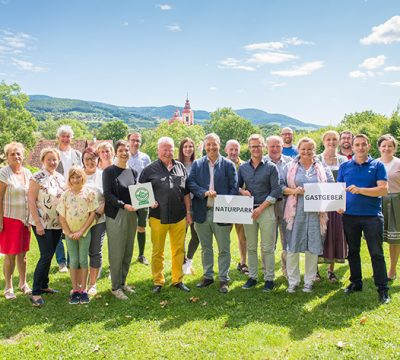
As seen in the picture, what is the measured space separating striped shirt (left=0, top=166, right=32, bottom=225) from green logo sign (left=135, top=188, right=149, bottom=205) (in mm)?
1867

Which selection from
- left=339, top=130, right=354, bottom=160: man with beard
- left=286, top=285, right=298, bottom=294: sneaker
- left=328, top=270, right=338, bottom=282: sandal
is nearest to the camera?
left=286, top=285, right=298, bottom=294: sneaker

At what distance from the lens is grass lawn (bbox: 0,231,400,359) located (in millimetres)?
4422

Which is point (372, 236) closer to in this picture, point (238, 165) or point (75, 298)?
point (238, 165)

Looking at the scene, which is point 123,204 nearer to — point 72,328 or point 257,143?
point 72,328

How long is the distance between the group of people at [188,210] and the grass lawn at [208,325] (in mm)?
287

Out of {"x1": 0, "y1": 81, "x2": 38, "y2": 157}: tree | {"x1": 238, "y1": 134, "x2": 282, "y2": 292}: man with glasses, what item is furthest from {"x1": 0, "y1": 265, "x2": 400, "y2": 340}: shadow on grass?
{"x1": 0, "y1": 81, "x2": 38, "y2": 157}: tree

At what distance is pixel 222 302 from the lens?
5875 mm

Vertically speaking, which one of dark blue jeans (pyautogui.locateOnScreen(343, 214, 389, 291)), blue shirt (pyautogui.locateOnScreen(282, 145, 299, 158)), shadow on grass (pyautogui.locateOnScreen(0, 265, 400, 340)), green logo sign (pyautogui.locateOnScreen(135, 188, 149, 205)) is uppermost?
blue shirt (pyautogui.locateOnScreen(282, 145, 299, 158))

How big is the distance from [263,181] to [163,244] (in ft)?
6.73

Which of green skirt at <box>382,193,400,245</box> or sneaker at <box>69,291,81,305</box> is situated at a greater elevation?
green skirt at <box>382,193,400,245</box>

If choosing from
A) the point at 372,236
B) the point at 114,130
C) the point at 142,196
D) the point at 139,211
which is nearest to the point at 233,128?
the point at 114,130

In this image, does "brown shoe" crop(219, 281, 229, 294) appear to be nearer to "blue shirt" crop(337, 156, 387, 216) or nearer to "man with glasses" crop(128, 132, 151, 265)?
"man with glasses" crop(128, 132, 151, 265)

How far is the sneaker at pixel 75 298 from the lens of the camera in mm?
5820

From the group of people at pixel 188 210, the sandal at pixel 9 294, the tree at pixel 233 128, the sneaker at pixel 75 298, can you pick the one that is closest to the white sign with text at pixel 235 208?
the group of people at pixel 188 210
